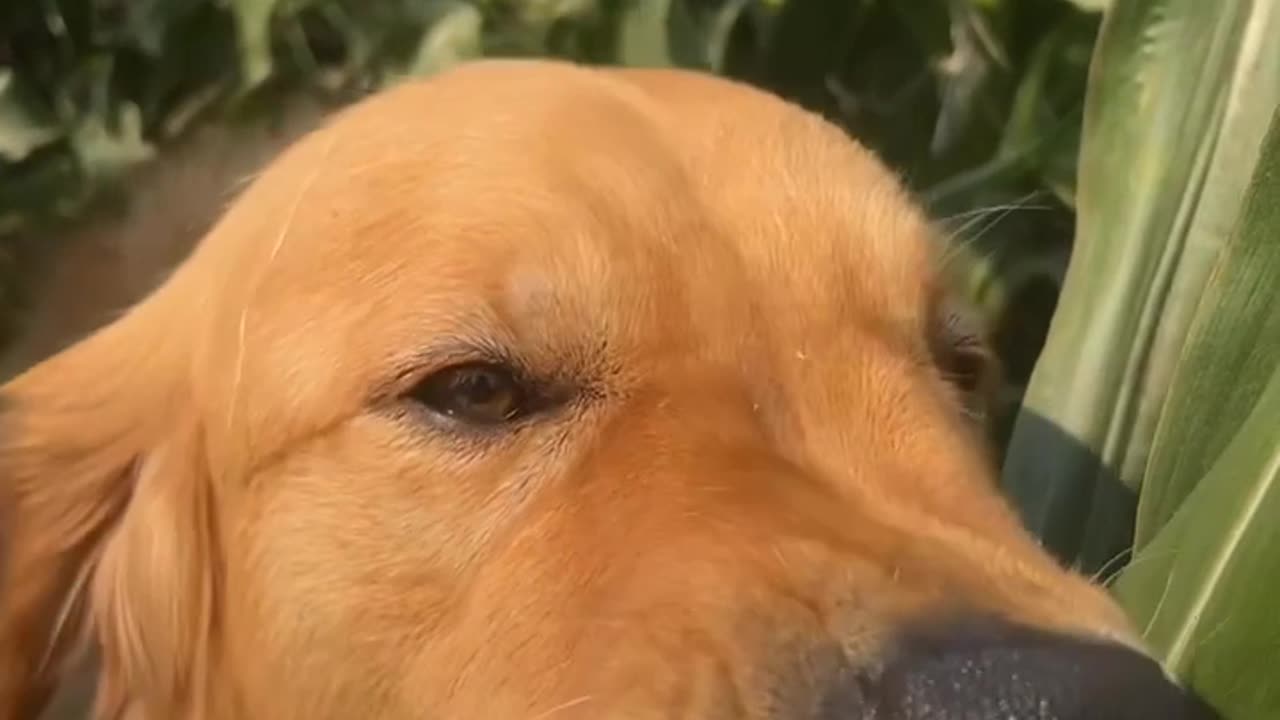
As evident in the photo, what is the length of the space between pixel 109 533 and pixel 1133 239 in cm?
105

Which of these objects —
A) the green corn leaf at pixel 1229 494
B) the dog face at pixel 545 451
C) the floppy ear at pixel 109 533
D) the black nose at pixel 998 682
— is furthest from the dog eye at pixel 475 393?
the green corn leaf at pixel 1229 494

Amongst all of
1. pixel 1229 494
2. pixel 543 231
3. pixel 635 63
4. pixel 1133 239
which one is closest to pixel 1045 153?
pixel 1133 239

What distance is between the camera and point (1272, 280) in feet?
4.87

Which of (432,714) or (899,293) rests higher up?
(899,293)

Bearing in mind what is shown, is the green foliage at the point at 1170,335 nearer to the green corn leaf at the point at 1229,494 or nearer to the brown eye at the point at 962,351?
the green corn leaf at the point at 1229,494

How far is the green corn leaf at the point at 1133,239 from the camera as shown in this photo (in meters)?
1.76

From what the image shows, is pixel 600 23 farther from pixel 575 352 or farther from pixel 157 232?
pixel 575 352

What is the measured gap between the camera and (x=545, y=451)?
1.28m

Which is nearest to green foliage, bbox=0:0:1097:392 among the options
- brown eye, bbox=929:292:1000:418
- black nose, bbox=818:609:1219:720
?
brown eye, bbox=929:292:1000:418

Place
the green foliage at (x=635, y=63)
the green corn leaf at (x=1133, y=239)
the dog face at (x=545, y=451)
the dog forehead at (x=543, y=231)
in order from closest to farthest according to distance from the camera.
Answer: the dog face at (x=545, y=451)
the dog forehead at (x=543, y=231)
the green corn leaf at (x=1133, y=239)
the green foliage at (x=635, y=63)

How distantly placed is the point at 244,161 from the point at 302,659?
0.96 metres

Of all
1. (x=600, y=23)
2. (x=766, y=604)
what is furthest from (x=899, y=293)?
(x=600, y=23)

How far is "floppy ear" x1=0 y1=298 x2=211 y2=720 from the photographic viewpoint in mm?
1481

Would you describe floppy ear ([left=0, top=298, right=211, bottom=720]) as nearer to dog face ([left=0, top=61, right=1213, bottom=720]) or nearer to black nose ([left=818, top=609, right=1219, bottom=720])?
dog face ([left=0, top=61, right=1213, bottom=720])
